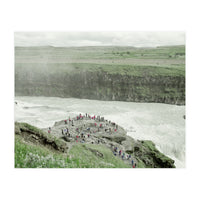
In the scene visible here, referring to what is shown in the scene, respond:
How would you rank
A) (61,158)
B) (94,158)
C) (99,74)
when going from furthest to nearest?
(99,74) → (94,158) → (61,158)

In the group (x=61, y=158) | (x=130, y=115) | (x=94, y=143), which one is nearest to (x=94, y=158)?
(x=94, y=143)

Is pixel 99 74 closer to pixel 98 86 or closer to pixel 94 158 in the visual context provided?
pixel 98 86

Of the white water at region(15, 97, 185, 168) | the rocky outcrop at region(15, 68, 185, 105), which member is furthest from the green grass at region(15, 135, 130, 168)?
the rocky outcrop at region(15, 68, 185, 105)

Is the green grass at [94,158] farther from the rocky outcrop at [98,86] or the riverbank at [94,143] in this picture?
the rocky outcrop at [98,86]

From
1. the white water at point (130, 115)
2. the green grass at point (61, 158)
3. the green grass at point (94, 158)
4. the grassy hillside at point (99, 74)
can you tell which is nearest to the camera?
the green grass at point (61, 158)

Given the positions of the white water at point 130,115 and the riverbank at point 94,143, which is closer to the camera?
the riverbank at point 94,143

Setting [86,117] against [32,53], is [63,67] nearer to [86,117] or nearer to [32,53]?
[32,53]

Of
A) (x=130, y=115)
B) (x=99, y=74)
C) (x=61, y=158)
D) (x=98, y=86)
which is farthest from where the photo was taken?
(x=99, y=74)

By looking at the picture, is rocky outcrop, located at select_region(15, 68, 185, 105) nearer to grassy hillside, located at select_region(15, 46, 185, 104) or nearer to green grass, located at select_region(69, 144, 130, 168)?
grassy hillside, located at select_region(15, 46, 185, 104)

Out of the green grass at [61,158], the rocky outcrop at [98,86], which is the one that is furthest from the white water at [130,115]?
the green grass at [61,158]
